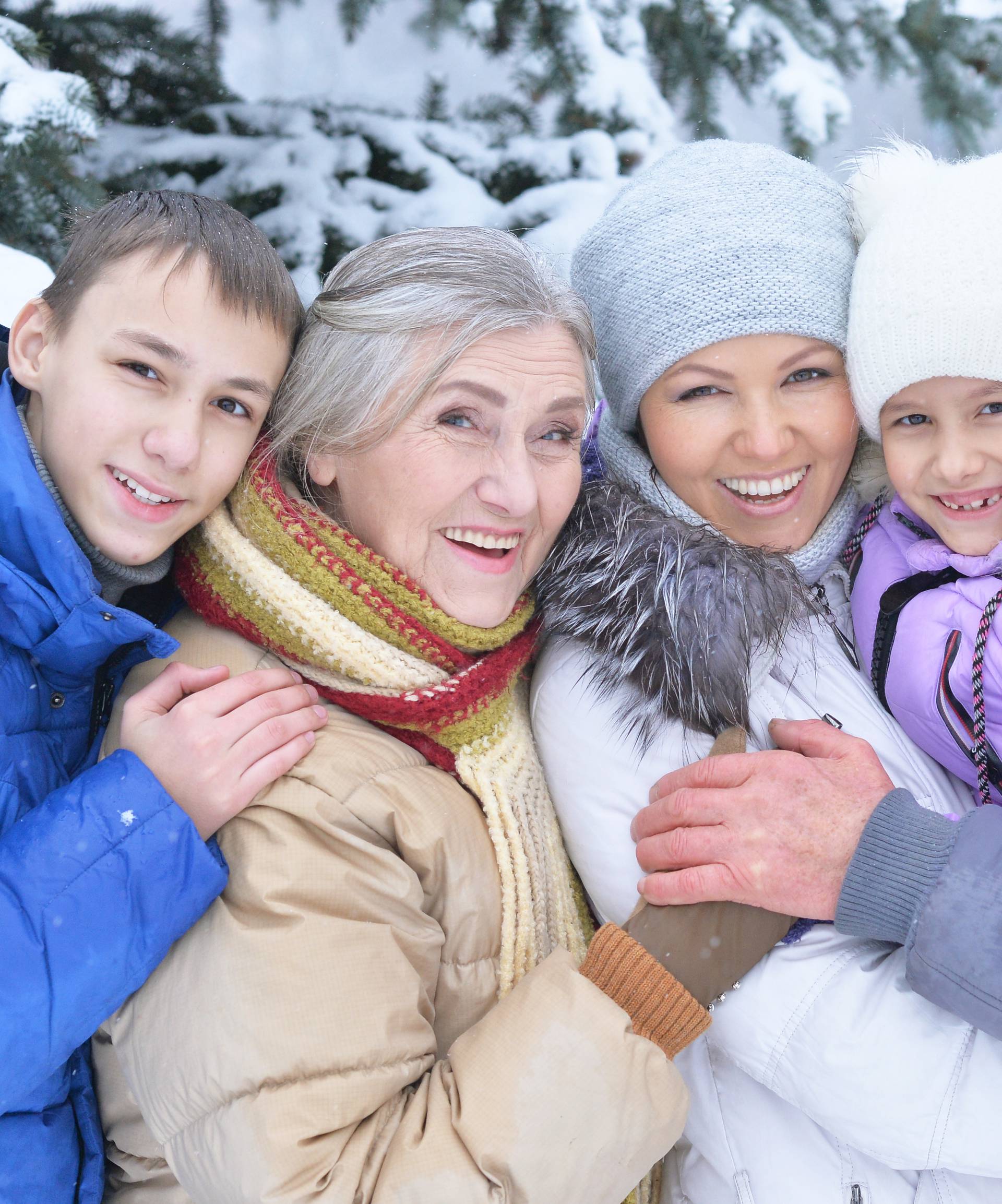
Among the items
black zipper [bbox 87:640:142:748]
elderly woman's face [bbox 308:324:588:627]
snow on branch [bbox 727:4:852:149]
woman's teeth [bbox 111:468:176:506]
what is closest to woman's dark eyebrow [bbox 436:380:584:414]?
elderly woman's face [bbox 308:324:588:627]

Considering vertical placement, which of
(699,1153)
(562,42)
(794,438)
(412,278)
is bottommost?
(699,1153)

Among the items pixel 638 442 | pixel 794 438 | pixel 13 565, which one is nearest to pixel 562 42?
pixel 638 442

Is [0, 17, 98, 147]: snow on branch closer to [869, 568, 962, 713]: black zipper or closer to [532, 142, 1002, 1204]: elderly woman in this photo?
[532, 142, 1002, 1204]: elderly woman

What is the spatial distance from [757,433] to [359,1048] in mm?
1497

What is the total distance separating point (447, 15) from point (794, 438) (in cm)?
179

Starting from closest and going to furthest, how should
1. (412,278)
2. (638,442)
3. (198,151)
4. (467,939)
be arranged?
(467,939)
(412,278)
(638,442)
(198,151)

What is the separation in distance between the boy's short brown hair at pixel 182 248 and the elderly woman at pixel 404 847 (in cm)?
16

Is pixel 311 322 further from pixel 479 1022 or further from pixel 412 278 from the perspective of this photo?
pixel 479 1022

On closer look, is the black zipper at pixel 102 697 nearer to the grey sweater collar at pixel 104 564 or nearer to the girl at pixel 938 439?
the grey sweater collar at pixel 104 564

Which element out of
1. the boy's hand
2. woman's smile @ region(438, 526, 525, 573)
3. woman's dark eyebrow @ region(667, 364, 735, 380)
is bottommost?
the boy's hand

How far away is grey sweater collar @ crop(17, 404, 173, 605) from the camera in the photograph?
1.93 metres

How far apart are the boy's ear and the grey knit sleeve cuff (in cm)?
186

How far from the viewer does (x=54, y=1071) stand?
1673mm

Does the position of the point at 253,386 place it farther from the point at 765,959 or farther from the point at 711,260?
the point at 765,959
